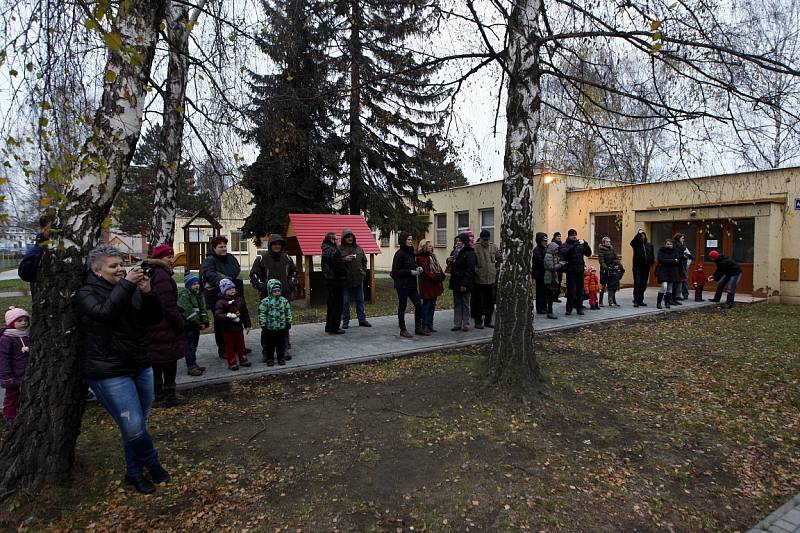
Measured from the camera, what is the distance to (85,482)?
10.9ft

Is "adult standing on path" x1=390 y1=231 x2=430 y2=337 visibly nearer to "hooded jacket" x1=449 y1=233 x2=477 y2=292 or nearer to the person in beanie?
"hooded jacket" x1=449 y1=233 x2=477 y2=292

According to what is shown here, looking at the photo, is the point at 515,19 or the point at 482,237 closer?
the point at 515,19

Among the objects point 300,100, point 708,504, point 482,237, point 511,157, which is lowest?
point 708,504

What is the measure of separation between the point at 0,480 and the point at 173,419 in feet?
5.53

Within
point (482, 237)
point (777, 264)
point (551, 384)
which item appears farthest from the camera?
point (777, 264)

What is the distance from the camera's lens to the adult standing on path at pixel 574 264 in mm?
10164

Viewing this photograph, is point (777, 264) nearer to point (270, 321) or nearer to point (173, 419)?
point (270, 321)

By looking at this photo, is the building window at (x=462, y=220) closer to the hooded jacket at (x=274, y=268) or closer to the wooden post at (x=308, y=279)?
the wooden post at (x=308, y=279)

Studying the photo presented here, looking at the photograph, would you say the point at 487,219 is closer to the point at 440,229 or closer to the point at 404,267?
the point at 440,229

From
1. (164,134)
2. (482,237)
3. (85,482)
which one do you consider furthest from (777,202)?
(85,482)

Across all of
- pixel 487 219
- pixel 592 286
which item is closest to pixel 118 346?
pixel 592 286

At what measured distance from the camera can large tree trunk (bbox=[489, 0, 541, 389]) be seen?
16.6 feet

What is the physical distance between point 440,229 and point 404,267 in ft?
56.0

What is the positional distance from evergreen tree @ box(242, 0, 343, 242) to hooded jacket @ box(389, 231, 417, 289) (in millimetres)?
2542
